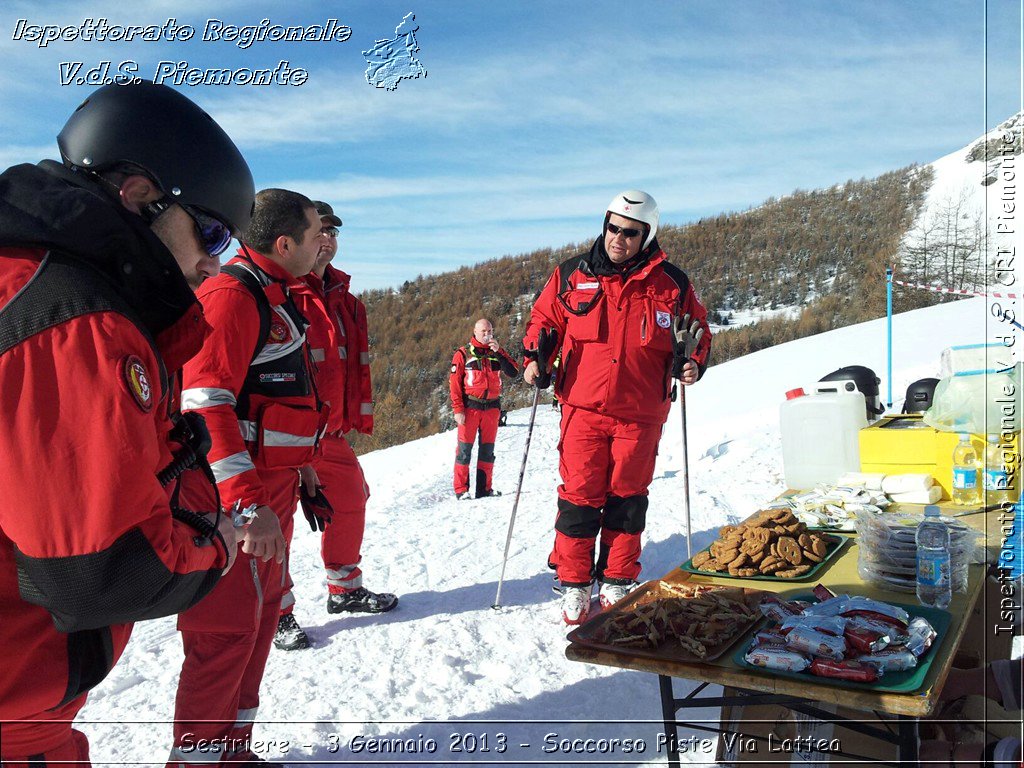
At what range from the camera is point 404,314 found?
119 feet

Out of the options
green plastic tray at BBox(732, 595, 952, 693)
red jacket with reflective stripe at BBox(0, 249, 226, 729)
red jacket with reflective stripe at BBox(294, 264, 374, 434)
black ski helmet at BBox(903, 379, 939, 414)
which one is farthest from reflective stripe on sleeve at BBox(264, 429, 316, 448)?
black ski helmet at BBox(903, 379, 939, 414)

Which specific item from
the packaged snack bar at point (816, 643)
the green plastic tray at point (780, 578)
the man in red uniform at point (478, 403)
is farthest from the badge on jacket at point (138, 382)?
the man in red uniform at point (478, 403)

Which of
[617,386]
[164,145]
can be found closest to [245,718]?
[164,145]

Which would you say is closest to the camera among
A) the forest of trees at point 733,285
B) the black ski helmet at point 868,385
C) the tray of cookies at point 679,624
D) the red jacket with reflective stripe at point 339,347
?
the tray of cookies at point 679,624

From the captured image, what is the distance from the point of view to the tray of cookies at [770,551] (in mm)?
3020

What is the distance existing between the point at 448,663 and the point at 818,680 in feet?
7.35

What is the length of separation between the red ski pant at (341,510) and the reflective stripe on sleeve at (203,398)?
1675 millimetres

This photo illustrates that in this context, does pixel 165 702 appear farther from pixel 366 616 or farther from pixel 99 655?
pixel 99 655

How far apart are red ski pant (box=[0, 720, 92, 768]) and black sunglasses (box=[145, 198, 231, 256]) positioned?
104 cm

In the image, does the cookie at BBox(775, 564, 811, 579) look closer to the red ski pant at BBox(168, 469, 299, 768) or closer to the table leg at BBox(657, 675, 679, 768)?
the table leg at BBox(657, 675, 679, 768)

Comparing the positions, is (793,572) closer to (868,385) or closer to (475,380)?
(868,385)

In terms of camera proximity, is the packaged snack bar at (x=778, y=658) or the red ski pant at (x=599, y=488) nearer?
the packaged snack bar at (x=778, y=658)

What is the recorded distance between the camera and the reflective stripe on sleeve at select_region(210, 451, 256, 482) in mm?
2652

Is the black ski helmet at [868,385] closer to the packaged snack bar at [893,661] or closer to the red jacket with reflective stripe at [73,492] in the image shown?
the packaged snack bar at [893,661]
